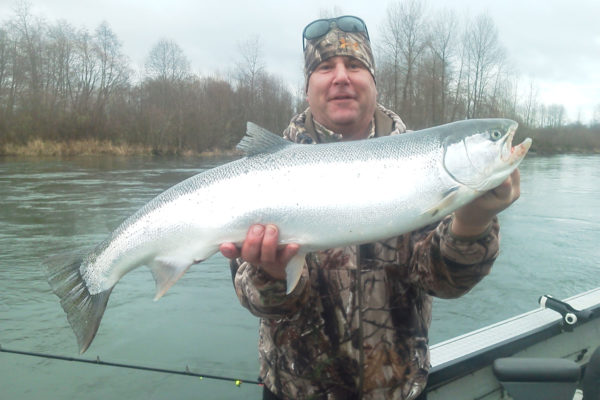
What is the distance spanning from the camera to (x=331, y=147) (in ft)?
6.86

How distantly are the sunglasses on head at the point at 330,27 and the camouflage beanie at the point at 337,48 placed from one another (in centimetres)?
4

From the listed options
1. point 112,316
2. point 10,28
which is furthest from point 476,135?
point 10,28

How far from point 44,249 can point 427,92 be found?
32056mm

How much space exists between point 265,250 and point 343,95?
902mm

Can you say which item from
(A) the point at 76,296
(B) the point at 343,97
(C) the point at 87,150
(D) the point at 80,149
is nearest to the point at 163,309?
(A) the point at 76,296

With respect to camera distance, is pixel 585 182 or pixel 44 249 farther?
pixel 585 182

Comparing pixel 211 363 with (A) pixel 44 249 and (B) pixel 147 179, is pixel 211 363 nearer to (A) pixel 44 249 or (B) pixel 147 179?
(A) pixel 44 249

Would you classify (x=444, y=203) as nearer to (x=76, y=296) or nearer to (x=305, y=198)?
(x=305, y=198)

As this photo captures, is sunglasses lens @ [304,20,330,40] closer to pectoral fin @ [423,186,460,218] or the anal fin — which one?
pectoral fin @ [423,186,460,218]

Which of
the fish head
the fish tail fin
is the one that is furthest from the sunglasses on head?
the fish tail fin

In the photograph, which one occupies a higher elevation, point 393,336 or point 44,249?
point 393,336

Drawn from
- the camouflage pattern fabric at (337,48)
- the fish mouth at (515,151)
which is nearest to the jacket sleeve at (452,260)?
the fish mouth at (515,151)

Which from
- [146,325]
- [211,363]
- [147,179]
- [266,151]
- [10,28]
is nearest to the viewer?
[266,151]

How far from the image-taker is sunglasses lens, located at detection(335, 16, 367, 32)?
2.66 meters
